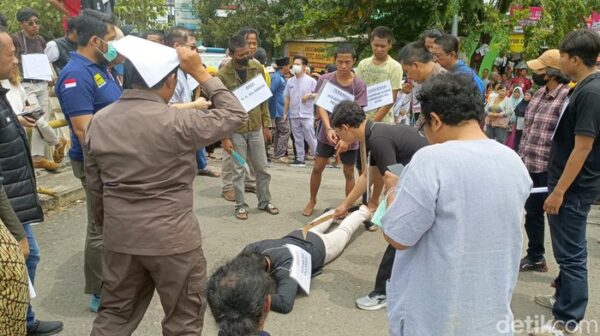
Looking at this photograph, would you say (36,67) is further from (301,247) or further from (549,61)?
(549,61)

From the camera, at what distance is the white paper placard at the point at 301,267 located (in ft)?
11.6

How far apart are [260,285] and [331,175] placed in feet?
19.4

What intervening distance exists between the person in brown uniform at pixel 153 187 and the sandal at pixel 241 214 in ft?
9.08

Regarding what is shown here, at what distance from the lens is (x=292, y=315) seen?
3.40 meters

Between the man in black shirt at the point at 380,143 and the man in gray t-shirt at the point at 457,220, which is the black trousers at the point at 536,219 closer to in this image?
the man in black shirt at the point at 380,143

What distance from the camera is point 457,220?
173cm

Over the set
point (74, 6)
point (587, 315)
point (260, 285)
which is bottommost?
point (587, 315)

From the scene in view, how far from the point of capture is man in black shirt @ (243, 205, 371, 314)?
11.1 feet

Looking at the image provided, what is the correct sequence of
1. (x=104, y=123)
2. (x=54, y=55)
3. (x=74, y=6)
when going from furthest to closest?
1. (x=54, y=55)
2. (x=74, y=6)
3. (x=104, y=123)

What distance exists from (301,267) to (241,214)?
5.83 feet

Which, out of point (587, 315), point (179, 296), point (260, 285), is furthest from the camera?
point (587, 315)

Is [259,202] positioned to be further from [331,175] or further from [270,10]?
[270,10]

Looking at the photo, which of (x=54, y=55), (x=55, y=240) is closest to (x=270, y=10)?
(x=54, y=55)

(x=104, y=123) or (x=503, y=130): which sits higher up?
(x=104, y=123)
